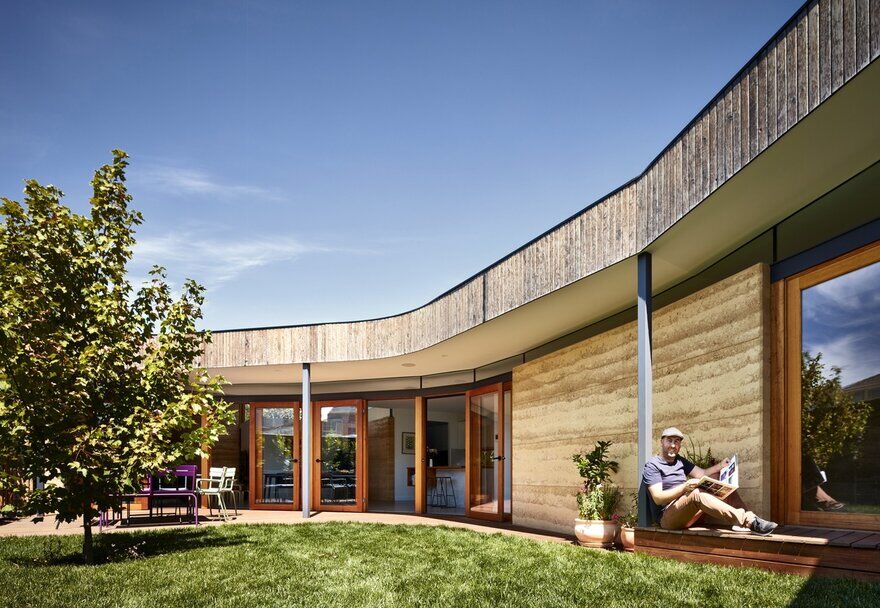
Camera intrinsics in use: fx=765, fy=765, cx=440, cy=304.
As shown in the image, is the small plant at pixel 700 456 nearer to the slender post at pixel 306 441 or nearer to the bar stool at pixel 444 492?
the slender post at pixel 306 441

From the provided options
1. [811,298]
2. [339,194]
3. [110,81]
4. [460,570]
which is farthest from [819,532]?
[339,194]

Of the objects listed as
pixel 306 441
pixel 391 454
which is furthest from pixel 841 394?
pixel 391 454

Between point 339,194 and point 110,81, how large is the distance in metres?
5.68

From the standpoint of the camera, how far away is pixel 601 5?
10680mm

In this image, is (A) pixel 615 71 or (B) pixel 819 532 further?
(A) pixel 615 71

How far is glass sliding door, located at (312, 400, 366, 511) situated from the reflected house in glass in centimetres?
301

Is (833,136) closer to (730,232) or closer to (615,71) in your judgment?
(730,232)

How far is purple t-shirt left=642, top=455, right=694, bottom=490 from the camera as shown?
21.5ft

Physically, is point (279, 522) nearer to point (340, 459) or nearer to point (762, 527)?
point (340, 459)

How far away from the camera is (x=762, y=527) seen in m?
5.56

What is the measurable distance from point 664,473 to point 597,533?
6.64 ft

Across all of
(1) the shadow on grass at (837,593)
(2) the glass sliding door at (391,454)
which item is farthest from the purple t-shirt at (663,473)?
(2) the glass sliding door at (391,454)

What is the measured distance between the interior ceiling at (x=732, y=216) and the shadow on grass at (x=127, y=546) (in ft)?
13.2

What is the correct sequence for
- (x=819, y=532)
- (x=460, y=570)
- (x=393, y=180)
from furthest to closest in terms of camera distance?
(x=393, y=180), (x=460, y=570), (x=819, y=532)
